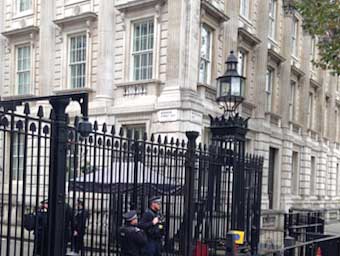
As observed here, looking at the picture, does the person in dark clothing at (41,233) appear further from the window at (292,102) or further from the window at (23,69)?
the window at (292,102)

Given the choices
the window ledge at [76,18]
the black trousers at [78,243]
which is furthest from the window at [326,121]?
the black trousers at [78,243]

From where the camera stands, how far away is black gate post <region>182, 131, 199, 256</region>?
722cm

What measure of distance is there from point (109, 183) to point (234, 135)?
3216 mm

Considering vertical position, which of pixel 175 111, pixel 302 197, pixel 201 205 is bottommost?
pixel 302 197

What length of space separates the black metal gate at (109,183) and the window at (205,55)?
33.0 feet

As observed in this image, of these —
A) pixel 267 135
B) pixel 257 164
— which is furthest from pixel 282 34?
pixel 257 164

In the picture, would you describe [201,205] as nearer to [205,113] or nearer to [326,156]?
[205,113]

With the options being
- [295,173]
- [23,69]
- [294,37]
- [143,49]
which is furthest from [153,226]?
[294,37]

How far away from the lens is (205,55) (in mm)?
19375

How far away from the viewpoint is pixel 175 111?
1703cm

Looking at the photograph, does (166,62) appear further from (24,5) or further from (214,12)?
(24,5)

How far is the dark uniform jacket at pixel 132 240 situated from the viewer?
6.54 meters

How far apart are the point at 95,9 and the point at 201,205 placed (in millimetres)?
13987

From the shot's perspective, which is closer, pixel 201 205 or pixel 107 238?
pixel 107 238
